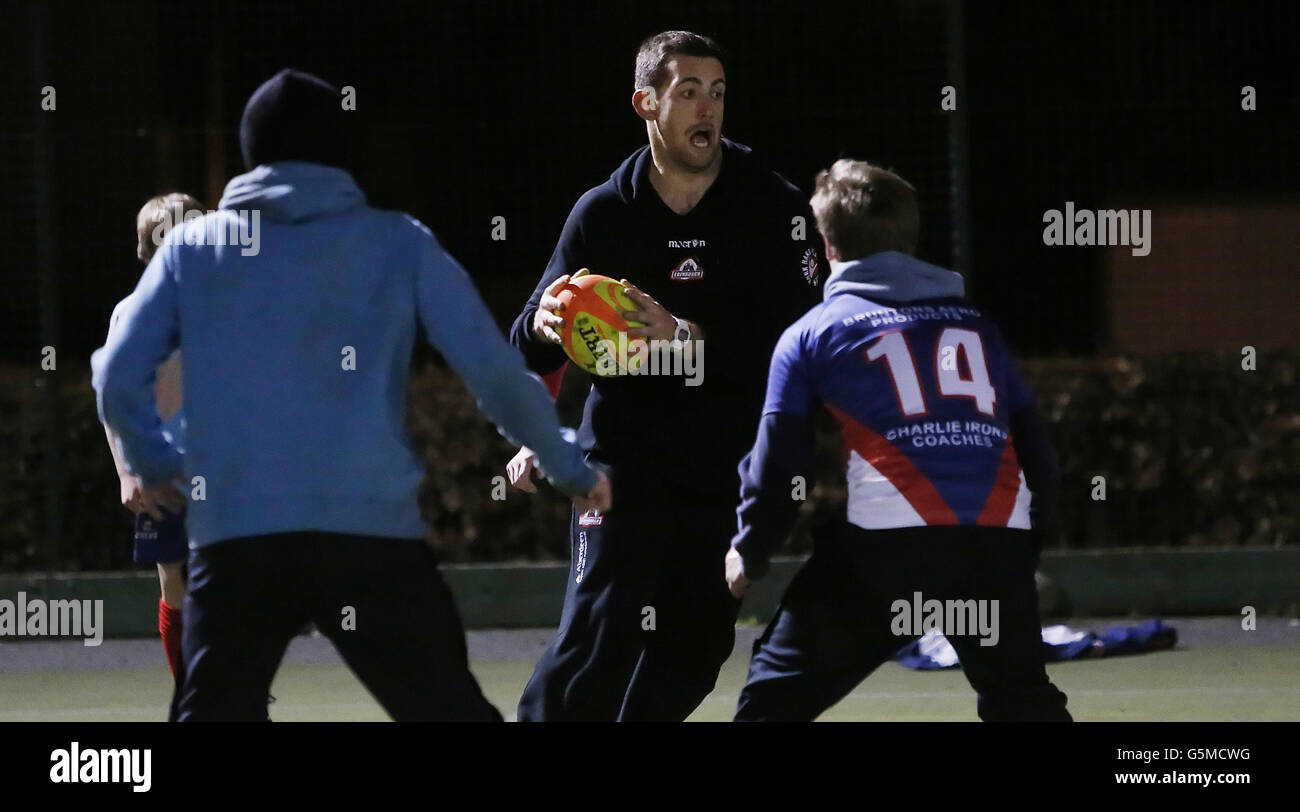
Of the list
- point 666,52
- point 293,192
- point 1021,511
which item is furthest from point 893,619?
point 666,52

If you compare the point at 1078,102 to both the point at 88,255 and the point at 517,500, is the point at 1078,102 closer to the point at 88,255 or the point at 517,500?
the point at 517,500

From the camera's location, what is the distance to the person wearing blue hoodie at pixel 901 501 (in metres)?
5.22

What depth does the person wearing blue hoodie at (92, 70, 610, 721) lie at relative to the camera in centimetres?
464

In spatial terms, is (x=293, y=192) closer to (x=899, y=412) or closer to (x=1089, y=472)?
(x=899, y=412)

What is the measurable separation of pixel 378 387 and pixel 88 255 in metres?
7.14

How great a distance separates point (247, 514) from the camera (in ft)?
15.2

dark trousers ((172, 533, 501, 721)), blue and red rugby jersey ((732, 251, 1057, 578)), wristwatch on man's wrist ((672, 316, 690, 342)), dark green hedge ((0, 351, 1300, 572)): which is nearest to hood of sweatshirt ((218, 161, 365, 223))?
dark trousers ((172, 533, 501, 721))

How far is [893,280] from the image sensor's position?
215 inches

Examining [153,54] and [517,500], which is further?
[153,54]

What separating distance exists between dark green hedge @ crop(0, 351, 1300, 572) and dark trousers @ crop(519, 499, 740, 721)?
496cm

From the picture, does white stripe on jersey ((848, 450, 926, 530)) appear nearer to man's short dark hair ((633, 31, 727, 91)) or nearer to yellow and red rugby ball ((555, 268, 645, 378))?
yellow and red rugby ball ((555, 268, 645, 378))

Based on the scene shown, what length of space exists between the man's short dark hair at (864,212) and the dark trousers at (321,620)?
4.99 ft

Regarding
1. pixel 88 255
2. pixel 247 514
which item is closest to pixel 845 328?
pixel 247 514

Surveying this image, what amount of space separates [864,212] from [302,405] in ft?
5.50
